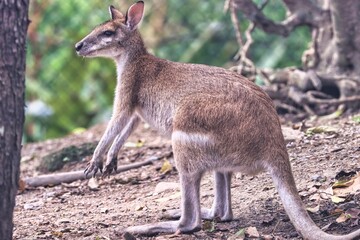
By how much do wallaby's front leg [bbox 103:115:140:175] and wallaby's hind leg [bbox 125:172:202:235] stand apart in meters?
0.66

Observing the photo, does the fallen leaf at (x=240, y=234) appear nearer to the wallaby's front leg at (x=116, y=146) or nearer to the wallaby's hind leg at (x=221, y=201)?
the wallaby's hind leg at (x=221, y=201)

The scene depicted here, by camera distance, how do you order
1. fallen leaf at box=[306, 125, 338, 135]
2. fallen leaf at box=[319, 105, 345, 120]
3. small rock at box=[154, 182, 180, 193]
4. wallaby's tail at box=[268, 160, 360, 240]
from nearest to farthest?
wallaby's tail at box=[268, 160, 360, 240] < small rock at box=[154, 182, 180, 193] < fallen leaf at box=[306, 125, 338, 135] < fallen leaf at box=[319, 105, 345, 120]

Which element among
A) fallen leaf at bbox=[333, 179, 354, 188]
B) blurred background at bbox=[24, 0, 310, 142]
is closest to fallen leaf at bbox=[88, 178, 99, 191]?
fallen leaf at bbox=[333, 179, 354, 188]

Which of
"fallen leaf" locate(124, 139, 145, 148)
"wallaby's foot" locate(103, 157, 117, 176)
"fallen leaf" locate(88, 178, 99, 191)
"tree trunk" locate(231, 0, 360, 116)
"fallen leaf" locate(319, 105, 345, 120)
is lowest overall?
"fallen leaf" locate(88, 178, 99, 191)

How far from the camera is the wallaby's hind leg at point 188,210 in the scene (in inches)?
204

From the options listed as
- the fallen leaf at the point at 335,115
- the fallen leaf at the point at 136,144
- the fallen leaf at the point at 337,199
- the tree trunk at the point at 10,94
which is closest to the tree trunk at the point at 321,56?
the fallen leaf at the point at 335,115

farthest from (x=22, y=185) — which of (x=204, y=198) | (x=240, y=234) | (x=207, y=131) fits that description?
(x=240, y=234)

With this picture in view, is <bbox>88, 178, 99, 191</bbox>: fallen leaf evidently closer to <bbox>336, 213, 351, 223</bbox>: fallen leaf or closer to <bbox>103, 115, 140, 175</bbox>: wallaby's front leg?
<bbox>103, 115, 140, 175</bbox>: wallaby's front leg

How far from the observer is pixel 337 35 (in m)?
8.34

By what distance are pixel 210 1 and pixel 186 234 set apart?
8.04 metres

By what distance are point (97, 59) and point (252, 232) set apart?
780 cm

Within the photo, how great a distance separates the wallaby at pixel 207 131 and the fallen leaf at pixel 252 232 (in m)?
0.29

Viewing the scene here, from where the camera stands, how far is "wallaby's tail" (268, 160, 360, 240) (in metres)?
4.66

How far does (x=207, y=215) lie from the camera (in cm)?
562
